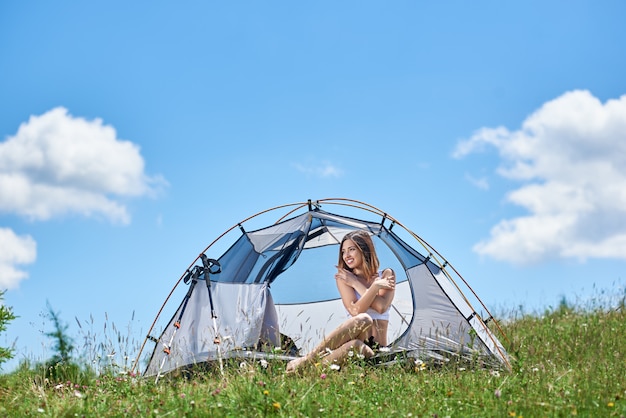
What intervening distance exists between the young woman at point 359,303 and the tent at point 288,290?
27 cm

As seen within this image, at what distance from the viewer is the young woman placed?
21.8 ft

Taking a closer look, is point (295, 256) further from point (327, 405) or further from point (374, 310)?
point (327, 405)

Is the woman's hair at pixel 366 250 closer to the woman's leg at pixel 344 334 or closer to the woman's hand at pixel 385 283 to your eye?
the woman's hand at pixel 385 283

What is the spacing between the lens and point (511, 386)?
524 cm

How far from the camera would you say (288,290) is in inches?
342

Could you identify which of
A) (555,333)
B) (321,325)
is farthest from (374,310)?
(555,333)

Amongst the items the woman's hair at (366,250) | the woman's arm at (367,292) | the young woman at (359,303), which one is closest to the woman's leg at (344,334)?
the young woman at (359,303)

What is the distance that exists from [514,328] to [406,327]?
208 centimetres

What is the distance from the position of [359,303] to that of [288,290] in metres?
1.69

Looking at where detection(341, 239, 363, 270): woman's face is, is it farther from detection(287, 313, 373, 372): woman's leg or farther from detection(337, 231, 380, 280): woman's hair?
detection(287, 313, 373, 372): woman's leg

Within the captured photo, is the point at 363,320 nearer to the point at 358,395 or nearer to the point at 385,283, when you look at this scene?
the point at 385,283

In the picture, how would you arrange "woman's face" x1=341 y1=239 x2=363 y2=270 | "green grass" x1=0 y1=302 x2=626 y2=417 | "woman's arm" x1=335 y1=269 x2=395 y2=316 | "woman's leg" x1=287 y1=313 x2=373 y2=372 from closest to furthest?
"green grass" x1=0 y1=302 x2=626 y2=417 → "woman's leg" x1=287 y1=313 x2=373 y2=372 → "woman's arm" x1=335 y1=269 x2=395 y2=316 → "woman's face" x1=341 y1=239 x2=363 y2=270

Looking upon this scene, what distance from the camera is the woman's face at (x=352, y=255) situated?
758cm

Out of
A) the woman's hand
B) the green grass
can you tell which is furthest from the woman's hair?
the green grass
